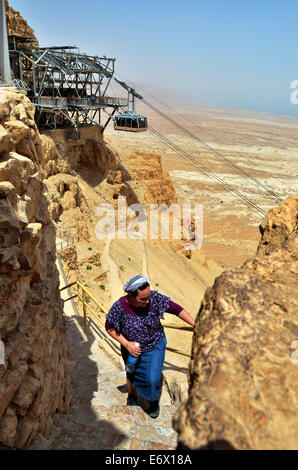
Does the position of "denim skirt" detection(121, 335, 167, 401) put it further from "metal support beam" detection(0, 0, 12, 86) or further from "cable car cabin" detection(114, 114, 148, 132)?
"cable car cabin" detection(114, 114, 148, 132)

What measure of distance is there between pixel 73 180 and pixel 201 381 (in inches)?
629

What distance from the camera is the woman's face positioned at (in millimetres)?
3611

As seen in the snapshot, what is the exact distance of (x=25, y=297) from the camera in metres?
3.99

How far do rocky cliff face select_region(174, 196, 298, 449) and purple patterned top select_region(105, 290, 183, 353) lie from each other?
1.25 meters

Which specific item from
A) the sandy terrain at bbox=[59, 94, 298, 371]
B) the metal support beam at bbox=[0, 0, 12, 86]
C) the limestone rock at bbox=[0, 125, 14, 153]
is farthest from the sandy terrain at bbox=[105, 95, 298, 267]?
the limestone rock at bbox=[0, 125, 14, 153]

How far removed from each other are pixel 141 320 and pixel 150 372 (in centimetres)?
69

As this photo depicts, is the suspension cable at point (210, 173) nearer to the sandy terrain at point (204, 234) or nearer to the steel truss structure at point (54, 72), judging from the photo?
the sandy terrain at point (204, 234)

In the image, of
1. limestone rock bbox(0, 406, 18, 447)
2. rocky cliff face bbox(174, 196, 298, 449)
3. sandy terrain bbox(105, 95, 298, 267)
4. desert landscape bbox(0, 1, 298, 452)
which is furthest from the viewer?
sandy terrain bbox(105, 95, 298, 267)

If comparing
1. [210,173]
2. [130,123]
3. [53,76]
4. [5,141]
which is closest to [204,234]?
[130,123]

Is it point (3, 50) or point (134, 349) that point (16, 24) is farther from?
point (134, 349)

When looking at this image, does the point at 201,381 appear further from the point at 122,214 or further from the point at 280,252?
the point at 122,214

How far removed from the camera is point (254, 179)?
5012 cm
